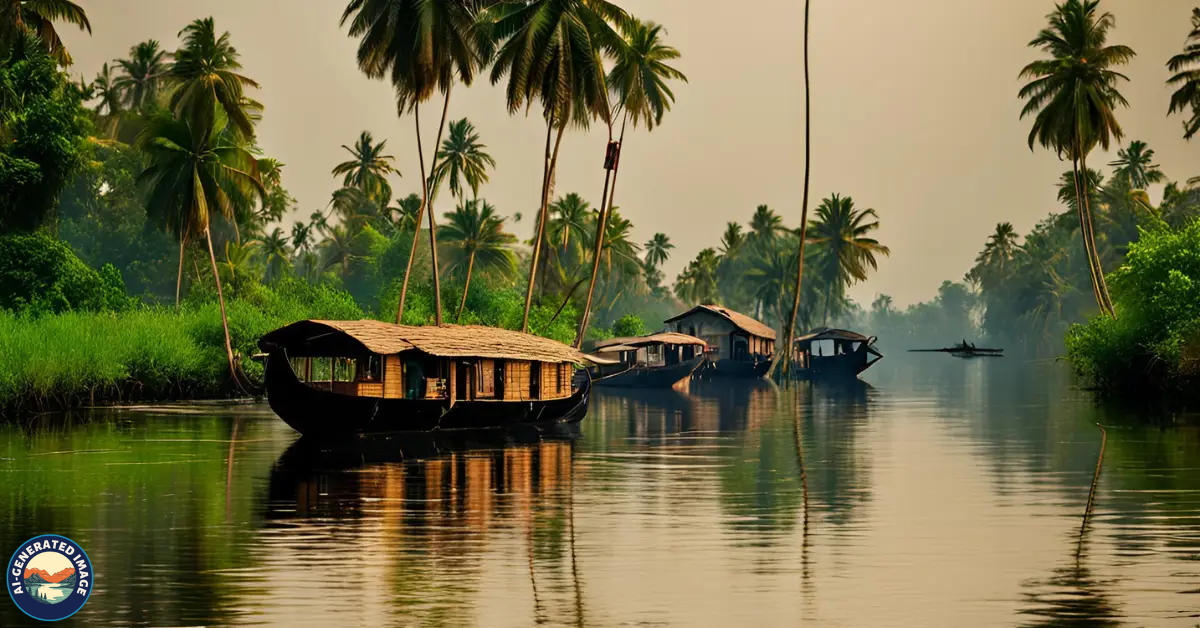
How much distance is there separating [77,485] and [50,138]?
28.8 meters

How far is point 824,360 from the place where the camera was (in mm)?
87500

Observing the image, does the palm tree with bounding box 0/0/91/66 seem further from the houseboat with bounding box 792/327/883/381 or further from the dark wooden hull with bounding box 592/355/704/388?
the houseboat with bounding box 792/327/883/381

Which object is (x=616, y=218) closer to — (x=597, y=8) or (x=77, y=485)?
(x=597, y=8)

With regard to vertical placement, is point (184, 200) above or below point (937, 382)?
above

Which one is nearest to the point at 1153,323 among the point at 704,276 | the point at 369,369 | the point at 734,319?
the point at 369,369

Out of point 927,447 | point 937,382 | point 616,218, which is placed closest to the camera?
point 927,447

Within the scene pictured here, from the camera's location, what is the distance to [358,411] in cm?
3172

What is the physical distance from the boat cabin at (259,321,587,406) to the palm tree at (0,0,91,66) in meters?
19.4

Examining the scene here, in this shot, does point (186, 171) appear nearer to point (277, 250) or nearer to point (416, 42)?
point (416, 42)

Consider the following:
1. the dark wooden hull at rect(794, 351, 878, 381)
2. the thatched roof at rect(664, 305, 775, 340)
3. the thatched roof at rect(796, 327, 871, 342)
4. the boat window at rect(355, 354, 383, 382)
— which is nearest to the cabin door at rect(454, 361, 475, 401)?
the boat window at rect(355, 354, 383, 382)

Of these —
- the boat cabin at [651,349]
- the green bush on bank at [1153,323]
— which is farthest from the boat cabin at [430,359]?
the boat cabin at [651,349]

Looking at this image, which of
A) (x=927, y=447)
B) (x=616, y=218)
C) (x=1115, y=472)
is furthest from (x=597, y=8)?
(x=616, y=218)

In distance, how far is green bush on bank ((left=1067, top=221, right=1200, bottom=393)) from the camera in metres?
44.6

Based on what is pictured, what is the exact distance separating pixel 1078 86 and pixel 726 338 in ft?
103
